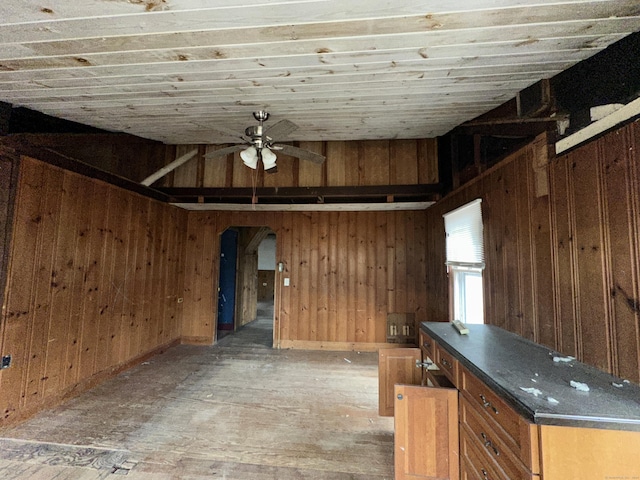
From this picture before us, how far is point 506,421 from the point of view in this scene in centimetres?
108

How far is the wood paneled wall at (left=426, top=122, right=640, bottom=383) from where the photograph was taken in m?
1.27

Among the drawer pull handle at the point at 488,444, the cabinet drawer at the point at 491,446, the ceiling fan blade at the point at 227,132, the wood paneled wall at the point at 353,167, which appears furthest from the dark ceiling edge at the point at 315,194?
the drawer pull handle at the point at 488,444

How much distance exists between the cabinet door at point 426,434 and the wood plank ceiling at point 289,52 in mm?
1970

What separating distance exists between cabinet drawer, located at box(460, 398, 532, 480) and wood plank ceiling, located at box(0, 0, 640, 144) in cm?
194

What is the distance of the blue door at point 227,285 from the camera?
5.78 meters

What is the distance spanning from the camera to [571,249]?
5.17ft

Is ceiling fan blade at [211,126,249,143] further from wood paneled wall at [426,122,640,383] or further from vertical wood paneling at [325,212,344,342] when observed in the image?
wood paneled wall at [426,122,640,383]

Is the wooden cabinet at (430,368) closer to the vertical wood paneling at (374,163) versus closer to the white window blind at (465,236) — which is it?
the white window blind at (465,236)

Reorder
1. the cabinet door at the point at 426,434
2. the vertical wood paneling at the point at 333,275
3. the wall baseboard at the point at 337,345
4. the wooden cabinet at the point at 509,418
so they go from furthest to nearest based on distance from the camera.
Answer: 1. the vertical wood paneling at the point at 333,275
2. the wall baseboard at the point at 337,345
3. the cabinet door at the point at 426,434
4. the wooden cabinet at the point at 509,418

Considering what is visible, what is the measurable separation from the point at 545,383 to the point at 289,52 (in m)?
2.14

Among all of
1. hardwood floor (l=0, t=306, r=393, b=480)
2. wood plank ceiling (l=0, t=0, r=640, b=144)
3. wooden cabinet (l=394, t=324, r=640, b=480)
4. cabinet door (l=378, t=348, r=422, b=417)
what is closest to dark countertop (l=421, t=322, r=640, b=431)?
wooden cabinet (l=394, t=324, r=640, b=480)

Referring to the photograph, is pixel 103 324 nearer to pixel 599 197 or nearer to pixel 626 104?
pixel 599 197

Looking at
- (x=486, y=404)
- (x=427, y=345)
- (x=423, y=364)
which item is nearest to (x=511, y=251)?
(x=427, y=345)

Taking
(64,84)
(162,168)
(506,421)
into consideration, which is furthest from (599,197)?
(162,168)
